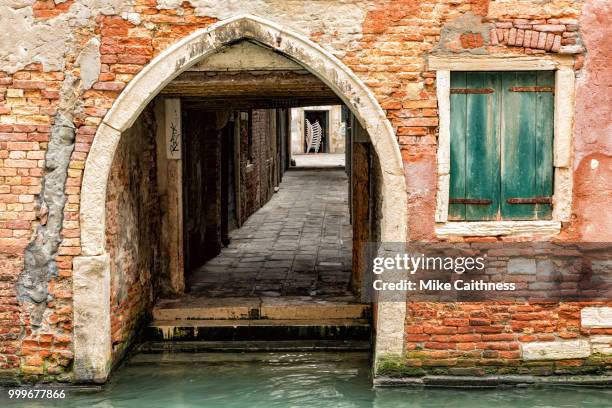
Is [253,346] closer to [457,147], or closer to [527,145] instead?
[457,147]

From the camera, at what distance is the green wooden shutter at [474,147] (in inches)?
236

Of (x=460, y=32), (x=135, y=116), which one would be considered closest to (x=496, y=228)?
(x=460, y=32)

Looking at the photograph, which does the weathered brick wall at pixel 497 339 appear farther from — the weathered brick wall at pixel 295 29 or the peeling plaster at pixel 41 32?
the peeling plaster at pixel 41 32

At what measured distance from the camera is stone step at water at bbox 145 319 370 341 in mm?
7172

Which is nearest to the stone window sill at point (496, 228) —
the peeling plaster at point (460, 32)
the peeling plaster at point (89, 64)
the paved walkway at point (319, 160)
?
the peeling plaster at point (460, 32)

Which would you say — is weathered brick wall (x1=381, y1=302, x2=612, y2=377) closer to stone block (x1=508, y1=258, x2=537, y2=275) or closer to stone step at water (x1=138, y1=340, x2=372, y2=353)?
stone block (x1=508, y1=258, x2=537, y2=275)

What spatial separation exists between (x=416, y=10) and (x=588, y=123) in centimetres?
153

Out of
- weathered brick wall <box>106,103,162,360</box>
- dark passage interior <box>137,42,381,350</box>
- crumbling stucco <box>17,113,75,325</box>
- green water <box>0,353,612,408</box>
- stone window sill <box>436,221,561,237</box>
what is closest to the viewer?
green water <box>0,353,612,408</box>

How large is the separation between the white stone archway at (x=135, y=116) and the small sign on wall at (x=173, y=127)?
1.88 meters

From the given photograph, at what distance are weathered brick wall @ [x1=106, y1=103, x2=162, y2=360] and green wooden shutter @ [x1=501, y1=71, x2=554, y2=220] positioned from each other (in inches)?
120

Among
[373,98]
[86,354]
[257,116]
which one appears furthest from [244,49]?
[257,116]

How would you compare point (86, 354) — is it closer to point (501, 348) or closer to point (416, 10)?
point (501, 348)

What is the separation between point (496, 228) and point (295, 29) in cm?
212

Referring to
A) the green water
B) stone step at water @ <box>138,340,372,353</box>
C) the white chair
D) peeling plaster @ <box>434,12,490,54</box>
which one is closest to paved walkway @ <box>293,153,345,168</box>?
the white chair
